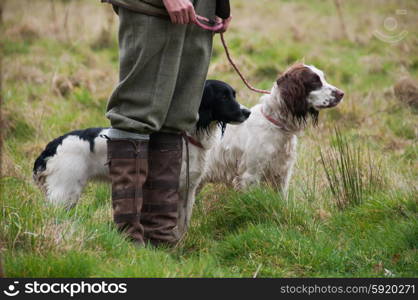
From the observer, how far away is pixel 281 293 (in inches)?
119

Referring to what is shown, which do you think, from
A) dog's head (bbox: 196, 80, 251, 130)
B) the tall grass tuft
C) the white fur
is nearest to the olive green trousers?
dog's head (bbox: 196, 80, 251, 130)

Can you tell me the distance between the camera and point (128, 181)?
3541 mm

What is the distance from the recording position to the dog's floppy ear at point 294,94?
187 inches

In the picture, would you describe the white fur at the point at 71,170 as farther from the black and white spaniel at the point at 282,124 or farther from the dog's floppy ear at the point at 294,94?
the dog's floppy ear at the point at 294,94

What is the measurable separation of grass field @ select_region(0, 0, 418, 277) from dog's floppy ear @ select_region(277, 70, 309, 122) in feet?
1.01

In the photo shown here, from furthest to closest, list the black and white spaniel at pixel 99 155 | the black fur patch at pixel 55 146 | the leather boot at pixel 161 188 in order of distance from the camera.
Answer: the black fur patch at pixel 55 146 < the black and white spaniel at pixel 99 155 < the leather boot at pixel 161 188

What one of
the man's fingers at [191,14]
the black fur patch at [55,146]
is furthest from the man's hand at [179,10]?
the black fur patch at [55,146]

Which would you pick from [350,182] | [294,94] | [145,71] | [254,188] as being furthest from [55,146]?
→ [350,182]

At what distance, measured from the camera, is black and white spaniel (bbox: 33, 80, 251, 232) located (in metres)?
4.11

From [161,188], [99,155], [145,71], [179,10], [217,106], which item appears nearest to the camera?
[179,10]

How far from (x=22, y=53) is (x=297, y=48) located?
4.16m

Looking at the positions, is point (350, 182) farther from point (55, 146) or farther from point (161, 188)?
point (55, 146)

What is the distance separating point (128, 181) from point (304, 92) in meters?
1.76

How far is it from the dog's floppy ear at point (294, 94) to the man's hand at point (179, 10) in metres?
1.57
